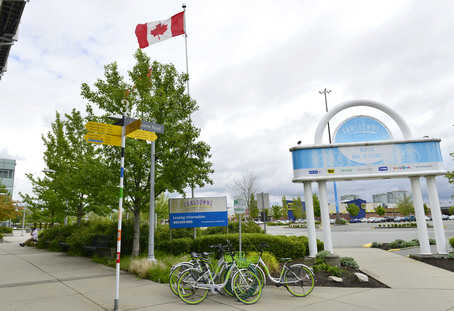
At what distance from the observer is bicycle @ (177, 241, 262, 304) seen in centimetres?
622

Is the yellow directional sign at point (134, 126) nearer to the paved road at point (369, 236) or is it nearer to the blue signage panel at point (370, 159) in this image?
the blue signage panel at point (370, 159)

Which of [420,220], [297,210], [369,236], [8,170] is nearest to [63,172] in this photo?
[420,220]

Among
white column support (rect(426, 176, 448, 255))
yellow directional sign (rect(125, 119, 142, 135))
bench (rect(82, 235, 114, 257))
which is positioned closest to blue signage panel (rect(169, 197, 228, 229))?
bench (rect(82, 235, 114, 257))

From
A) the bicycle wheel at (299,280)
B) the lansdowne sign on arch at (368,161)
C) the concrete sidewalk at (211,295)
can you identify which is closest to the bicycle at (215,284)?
the concrete sidewalk at (211,295)

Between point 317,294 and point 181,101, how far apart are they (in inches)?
354

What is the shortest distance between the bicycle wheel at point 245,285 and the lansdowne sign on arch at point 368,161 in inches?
200

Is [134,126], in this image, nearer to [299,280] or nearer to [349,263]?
[299,280]

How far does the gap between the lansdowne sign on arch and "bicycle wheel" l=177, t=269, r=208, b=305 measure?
18.8 ft

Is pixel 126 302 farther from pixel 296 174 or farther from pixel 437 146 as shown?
pixel 437 146

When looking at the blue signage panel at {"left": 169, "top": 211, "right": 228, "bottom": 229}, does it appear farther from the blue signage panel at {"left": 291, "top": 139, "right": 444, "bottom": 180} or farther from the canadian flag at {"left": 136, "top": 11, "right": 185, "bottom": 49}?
the canadian flag at {"left": 136, "top": 11, "right": 185, "bottom": 49}

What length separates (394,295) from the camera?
658 cm

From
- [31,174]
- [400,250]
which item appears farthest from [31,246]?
[400,250]

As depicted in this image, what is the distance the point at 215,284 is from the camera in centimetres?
651

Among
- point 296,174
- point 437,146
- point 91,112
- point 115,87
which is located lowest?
point 296,174
